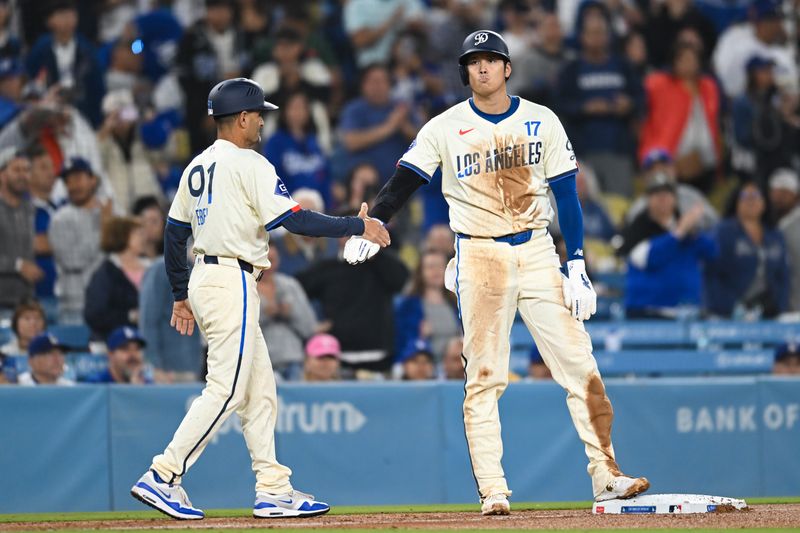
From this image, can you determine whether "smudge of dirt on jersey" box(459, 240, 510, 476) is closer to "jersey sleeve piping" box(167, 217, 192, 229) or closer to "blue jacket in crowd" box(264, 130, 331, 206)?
"jersey sleeve piping" box(167, 217, 192, 229)

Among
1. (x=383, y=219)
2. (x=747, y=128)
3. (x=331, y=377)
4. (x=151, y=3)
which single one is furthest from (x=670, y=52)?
(x=383, y=219)

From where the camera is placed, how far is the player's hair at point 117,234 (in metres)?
10.6

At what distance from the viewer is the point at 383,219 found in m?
7.33

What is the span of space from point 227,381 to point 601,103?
8.19 m

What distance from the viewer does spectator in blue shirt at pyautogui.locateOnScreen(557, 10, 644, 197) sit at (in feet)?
46.6

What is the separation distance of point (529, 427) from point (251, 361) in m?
3.44

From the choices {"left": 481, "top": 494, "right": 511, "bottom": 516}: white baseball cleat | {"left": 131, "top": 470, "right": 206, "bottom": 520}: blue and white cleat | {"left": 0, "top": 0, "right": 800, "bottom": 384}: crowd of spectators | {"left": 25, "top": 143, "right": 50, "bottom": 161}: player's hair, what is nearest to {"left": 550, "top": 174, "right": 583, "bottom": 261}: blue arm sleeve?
{"left": 481, "top": 494, "right": 511, "bottom": 516}: white baseball cleat

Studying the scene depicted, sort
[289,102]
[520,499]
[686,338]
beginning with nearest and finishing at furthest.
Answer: [520,499] < [686,338] < [289,102]

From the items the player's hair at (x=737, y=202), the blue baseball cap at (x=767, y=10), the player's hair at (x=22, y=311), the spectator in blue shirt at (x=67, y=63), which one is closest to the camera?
the player's hair at (x=22, y=311)

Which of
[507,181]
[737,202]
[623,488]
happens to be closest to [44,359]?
[507,181]

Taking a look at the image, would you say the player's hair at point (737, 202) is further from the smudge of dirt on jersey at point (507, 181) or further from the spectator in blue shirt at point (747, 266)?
the smudge of dirt on jersey at point (507, 181)

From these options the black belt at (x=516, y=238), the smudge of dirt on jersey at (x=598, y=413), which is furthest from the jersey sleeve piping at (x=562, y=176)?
the smudge of dirt on jersey at (x=598, y=413)

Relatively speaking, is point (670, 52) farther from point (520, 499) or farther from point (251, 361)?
point (251, 361)

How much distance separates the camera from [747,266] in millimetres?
13102
